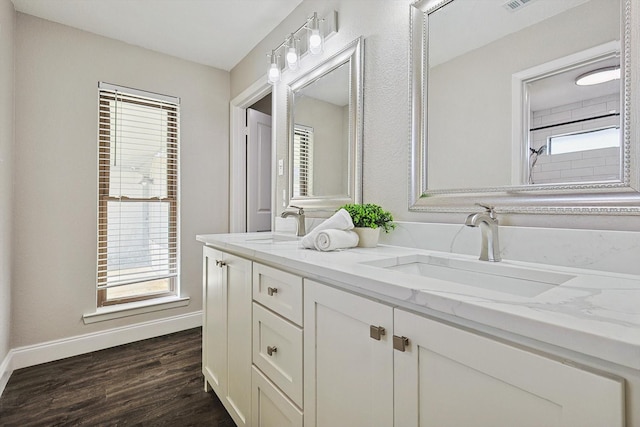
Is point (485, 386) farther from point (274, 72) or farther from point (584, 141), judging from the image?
point (274, 72)

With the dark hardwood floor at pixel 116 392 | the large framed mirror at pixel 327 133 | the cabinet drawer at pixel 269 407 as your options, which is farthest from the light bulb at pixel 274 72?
the dark hardwood floor at pixel 116 392

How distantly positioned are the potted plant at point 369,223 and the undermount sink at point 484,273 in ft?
0.80

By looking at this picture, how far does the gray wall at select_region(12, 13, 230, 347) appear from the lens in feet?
7.14

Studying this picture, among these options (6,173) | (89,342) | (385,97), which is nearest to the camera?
(385,97)

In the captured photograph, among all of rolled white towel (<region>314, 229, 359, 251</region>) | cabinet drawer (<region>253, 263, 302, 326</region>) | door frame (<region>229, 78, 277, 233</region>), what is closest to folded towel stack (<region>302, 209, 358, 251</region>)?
rolled white towel (<region>314, 229, 359, 251</region>)

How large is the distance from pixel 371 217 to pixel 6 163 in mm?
2222

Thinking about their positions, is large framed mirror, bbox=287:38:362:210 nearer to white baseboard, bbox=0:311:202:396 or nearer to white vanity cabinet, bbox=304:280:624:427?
white vanity cabinet, bbox=304:280:624:427

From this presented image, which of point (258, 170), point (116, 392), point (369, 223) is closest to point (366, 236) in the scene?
point (369, 223)

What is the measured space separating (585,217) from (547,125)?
0.30 m

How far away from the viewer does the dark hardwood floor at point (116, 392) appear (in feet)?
5.34

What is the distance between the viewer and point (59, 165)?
230cm

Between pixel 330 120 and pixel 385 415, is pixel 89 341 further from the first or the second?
pixel 385 415

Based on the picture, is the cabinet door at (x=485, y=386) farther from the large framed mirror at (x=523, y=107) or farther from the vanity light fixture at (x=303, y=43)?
the vanity light fixture at (x=303, y=43)

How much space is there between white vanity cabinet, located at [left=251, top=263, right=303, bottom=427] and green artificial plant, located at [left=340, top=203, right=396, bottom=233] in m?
0.43
